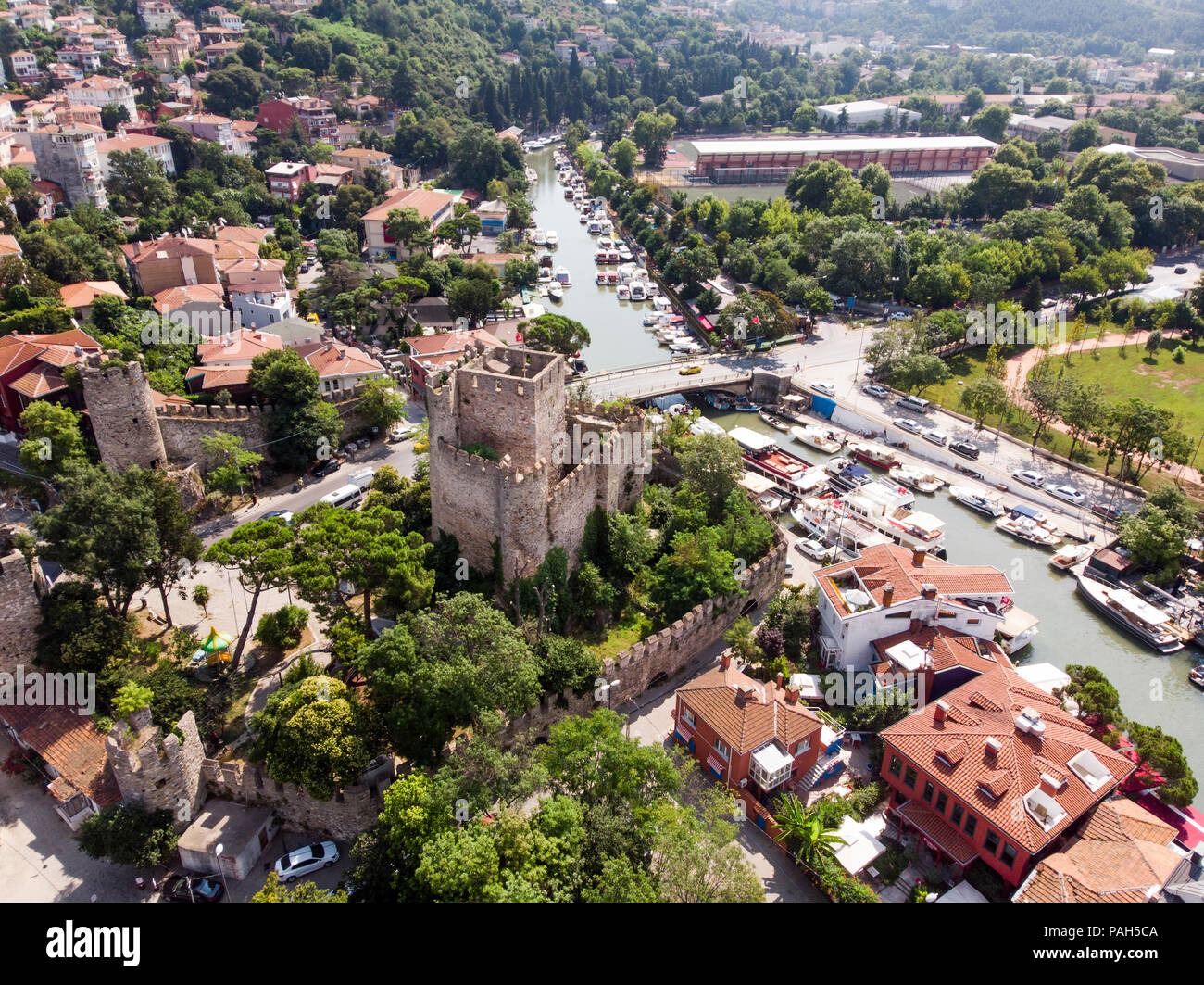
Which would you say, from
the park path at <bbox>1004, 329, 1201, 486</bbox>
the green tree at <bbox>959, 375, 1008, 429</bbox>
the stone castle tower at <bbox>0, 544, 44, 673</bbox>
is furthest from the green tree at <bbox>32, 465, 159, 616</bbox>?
the park path at <bbox>1004, 329, 1201, 486</bbox>

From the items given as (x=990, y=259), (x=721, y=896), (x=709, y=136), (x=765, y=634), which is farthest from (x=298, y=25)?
(x=721, y=896)

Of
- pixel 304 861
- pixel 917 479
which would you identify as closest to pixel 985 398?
pixel 917 479

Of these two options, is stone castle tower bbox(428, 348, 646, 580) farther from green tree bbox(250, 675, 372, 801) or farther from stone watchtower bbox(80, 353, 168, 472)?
stone watchtower bbox(80, 353, 168, 472)

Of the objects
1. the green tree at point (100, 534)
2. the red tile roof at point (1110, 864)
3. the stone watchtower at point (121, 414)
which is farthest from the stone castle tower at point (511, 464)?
the red tile roof at point (1110, 864)

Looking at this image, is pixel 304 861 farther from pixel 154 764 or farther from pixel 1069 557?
pixel 1069 557

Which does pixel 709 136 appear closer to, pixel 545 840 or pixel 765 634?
pixel 765 634
